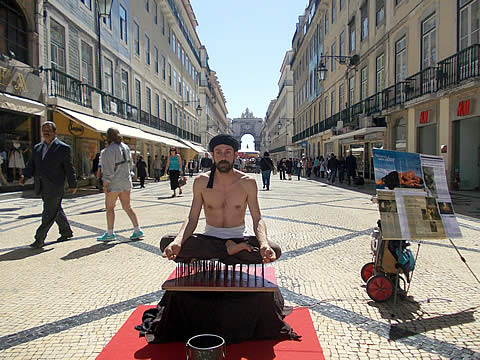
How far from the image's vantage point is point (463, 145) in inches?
504

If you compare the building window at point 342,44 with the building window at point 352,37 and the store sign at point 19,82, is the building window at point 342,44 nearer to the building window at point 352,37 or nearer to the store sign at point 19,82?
the building window at point 352,37

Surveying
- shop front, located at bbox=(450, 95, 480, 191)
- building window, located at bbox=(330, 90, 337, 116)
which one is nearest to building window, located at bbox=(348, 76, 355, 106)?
building window, located at bbox=(330, 90, 337, 116)

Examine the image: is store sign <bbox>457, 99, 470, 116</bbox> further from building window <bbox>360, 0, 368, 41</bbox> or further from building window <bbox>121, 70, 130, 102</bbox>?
building window <bbox>121, 70, 130, 102</bbox>

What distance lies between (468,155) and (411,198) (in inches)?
466

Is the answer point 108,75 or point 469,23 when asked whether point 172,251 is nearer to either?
point 469,23

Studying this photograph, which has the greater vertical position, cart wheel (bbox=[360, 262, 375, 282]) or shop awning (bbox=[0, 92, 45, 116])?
shop awning (bbox=[0, 92, 45, 116])

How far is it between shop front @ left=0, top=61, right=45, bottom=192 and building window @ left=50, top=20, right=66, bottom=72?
6.15 feet

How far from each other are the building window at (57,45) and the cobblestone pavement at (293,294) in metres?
9.60

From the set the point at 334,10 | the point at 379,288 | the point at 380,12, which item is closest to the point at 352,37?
the point at 380,12

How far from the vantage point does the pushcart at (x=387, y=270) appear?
2936 mm

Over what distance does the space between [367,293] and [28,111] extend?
11.6 meters

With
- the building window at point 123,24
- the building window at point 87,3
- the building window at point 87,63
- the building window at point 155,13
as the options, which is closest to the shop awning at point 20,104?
the building window at point 87,63

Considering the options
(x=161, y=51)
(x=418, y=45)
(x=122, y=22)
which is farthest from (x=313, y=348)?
(x=161, y=51)

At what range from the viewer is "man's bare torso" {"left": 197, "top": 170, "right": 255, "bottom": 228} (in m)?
2.58
